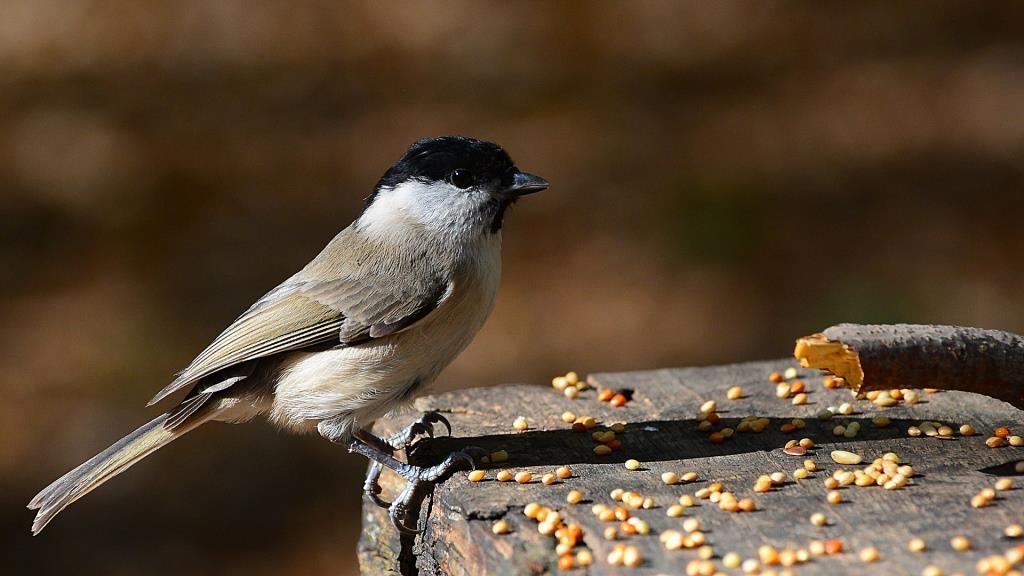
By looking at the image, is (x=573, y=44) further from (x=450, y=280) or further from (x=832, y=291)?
(x=450, y=280)

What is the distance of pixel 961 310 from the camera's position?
7.23 metres

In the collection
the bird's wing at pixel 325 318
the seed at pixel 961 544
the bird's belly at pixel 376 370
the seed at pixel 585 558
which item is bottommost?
the seed at pixel 961 544

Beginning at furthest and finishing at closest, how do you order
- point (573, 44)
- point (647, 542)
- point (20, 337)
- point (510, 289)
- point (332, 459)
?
point (573, 44) → point (510, 289) → point (20, 337) → point (332, 459) → point (647, 542)

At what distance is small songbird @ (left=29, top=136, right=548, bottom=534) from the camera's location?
3523 millimetres

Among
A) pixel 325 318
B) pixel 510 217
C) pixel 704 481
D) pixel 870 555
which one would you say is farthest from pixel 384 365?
pixel 510 217

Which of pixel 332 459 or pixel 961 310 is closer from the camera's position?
pixel 332 459

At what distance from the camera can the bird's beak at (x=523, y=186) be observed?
3.71 meters

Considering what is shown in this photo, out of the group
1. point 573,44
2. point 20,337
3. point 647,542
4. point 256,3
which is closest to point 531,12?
point 573,44

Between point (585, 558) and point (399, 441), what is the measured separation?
117 cm

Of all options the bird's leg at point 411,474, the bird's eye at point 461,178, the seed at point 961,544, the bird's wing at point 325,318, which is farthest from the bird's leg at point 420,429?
the seed at point 961,544

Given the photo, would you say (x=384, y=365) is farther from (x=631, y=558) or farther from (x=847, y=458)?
(x=847, y=458)

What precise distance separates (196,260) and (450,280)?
4.73 metres

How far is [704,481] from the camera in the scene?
3.08m

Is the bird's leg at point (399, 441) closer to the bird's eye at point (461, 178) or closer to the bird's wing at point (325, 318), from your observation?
the bird's wing at point (325, 318)
